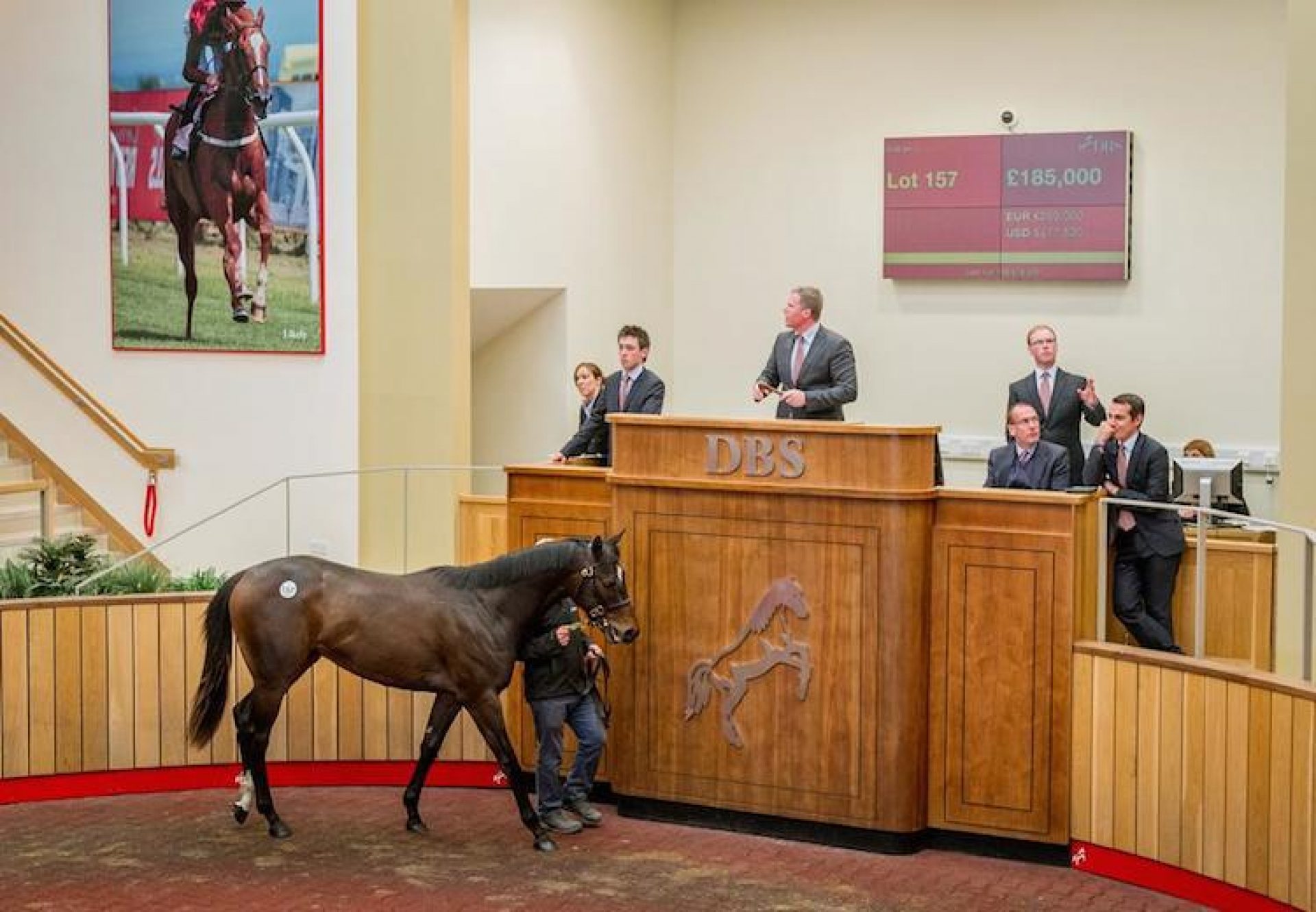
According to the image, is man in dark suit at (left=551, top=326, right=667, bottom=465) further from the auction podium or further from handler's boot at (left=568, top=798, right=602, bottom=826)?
handler's boot at (left=568, top=798, right=602, bottom=826)

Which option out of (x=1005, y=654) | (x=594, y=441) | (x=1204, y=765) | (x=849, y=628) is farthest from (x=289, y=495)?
(x=1204, y=765)

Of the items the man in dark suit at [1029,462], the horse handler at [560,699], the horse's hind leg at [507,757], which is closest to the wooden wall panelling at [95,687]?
the horse's hind leg at [507,757]

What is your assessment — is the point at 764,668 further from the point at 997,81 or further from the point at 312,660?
the point at 997,81

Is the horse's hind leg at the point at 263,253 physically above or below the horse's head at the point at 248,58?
below

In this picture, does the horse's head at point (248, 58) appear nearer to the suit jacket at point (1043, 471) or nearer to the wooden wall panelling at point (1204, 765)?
the suit jacket at point (1043, 471)

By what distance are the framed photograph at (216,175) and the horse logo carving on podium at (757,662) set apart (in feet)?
12.1

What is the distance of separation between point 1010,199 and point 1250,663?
503cm

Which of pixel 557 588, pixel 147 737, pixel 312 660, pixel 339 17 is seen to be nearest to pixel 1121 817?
pixel 557 588

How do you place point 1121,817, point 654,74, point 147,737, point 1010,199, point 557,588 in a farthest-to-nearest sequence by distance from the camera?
1. point 654,74
2. point 1010,199
3. point 147,737
4. point 557,588
5. point 1121,817

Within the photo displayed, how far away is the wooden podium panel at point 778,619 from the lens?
8617 millimetres

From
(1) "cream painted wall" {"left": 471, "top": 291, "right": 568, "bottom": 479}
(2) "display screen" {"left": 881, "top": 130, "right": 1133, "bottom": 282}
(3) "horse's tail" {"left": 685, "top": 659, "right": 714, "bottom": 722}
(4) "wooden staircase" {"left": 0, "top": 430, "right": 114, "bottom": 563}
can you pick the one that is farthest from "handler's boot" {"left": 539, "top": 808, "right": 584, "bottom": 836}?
(2) "display screen" {"left": 881, "top": 130, "right": 1133, "bottom": 282}

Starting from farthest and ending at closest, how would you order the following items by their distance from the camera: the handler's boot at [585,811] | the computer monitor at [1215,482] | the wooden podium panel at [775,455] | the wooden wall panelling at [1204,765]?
the computer monitor at [1215,482]
the handler's boot at [585,811]
the wooden podium panel at [775,455]
the wooden wall panelling at [1204,765]

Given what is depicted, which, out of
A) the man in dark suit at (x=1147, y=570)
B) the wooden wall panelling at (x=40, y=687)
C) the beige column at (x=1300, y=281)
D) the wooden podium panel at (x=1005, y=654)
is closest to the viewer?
the wooden podium panel at (x=1005, y=654)

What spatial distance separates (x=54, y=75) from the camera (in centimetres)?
1225
